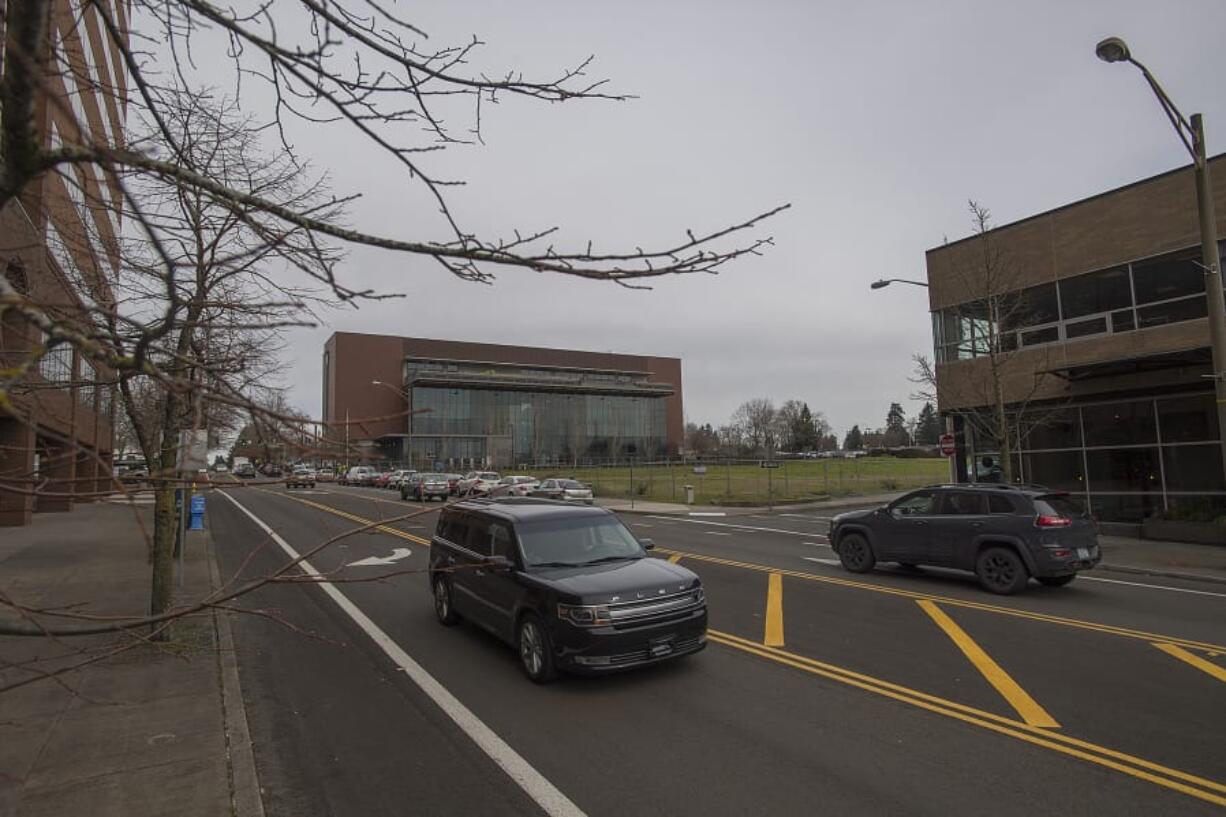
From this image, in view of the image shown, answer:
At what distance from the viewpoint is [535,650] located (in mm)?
6758

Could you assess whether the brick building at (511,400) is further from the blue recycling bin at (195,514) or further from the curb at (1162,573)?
the curb at (1162,573)

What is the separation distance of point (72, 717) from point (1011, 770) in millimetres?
6890

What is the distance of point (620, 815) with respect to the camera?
424 centimetres

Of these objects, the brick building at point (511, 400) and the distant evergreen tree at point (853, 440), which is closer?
the brick building at point (511, 400)

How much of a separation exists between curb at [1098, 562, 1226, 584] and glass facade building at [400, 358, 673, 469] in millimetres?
65779

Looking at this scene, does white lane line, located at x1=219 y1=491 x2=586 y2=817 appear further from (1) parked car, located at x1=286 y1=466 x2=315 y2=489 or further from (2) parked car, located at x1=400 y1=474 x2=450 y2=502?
(2) parked car, located at x1=400 y1=474 x2=450 y2=502

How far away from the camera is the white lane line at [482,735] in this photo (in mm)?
4398

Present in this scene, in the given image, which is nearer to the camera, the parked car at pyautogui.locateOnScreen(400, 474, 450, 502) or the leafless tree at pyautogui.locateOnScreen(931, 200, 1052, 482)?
the leafless tree at pyautogui.locateOnScreen(931, 200, 1052, 482)

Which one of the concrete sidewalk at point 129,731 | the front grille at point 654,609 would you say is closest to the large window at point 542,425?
the concrete sidewalk at point 129,731

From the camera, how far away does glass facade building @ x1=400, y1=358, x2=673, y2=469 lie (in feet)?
274

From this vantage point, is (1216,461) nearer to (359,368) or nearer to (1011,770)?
(1011,770)

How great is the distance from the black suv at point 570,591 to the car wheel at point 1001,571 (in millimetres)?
5805

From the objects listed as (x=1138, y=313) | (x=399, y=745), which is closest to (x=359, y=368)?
(x=1138, y=313)

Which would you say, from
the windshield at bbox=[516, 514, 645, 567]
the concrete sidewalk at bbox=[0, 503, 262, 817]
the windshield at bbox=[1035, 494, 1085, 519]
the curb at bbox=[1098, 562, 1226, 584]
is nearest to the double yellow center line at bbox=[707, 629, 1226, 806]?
the windshield at bbox=[516, 514, 645, 567]
